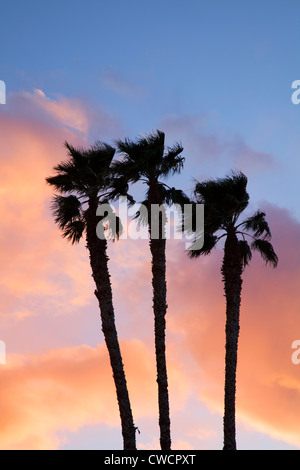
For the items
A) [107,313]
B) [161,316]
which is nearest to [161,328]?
[161,316]

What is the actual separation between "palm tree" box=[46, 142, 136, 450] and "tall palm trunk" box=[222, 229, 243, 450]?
5924 millimetres

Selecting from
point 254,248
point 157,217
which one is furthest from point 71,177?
point 254,248

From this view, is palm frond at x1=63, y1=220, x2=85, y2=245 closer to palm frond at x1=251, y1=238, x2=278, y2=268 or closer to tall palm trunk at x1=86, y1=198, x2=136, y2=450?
tall palm trunk at x1=86, y1=198, x2=136, y2=450

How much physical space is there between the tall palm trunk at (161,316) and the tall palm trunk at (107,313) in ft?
6.53

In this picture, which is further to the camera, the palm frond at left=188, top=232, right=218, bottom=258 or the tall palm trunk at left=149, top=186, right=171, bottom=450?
the palm frond at left=188, top=232, right=218, bottom=258

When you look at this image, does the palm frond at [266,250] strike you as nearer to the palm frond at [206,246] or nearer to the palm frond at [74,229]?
the palm frond at [206,246]

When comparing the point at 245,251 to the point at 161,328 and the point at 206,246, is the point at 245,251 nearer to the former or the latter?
the point at 206,246

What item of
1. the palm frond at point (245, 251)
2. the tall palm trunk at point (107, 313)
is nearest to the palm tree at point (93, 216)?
the tall palm trunk at point (107, 313)

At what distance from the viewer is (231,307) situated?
35.2 metres

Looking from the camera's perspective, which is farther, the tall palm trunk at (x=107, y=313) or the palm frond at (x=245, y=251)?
the palm frond at (x=245, y=251)

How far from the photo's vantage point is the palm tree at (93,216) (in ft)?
106

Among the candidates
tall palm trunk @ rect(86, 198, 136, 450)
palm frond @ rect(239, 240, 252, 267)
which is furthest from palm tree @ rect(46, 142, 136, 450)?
palm frond @ rect(239, 240, 252, 267)

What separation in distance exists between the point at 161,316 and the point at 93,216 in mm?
6515

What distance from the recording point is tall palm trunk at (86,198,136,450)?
103 feet
